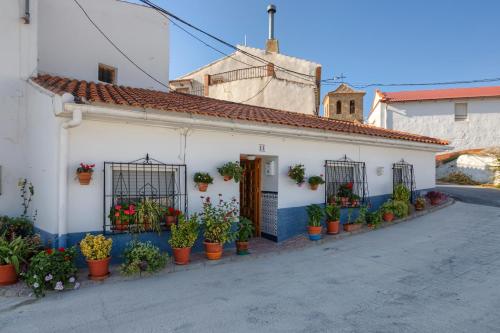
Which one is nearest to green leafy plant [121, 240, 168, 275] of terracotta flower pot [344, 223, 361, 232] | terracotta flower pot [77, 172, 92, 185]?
terracotta flower pot [77, 172, 92, 185]

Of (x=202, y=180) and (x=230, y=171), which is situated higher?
(x=230, y=171)

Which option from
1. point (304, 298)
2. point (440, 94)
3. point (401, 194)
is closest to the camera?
point (304, 298)

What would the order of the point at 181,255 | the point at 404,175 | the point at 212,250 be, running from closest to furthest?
1. the point at 181,255
2. the point at 212,250
3. the point at 404,175

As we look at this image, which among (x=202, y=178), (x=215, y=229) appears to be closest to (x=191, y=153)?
(x=202, y=178)

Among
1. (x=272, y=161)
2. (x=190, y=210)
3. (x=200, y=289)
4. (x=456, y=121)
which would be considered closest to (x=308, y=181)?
(x=272, y=161)

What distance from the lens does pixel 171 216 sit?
6.72 meters

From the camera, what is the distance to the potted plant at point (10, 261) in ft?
16.9

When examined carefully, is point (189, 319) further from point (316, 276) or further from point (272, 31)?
point (272, 31)

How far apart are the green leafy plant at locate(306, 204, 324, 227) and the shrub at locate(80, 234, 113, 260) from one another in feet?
16.2

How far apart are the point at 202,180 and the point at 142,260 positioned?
2.01 meters

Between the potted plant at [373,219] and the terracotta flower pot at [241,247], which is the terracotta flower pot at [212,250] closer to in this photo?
the terracotta flower pot at [241,247]

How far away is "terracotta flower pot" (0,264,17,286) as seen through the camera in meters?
5.13

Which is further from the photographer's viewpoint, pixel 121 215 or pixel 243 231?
pixel 243 231

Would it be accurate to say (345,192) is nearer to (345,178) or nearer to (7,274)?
(345,178)
